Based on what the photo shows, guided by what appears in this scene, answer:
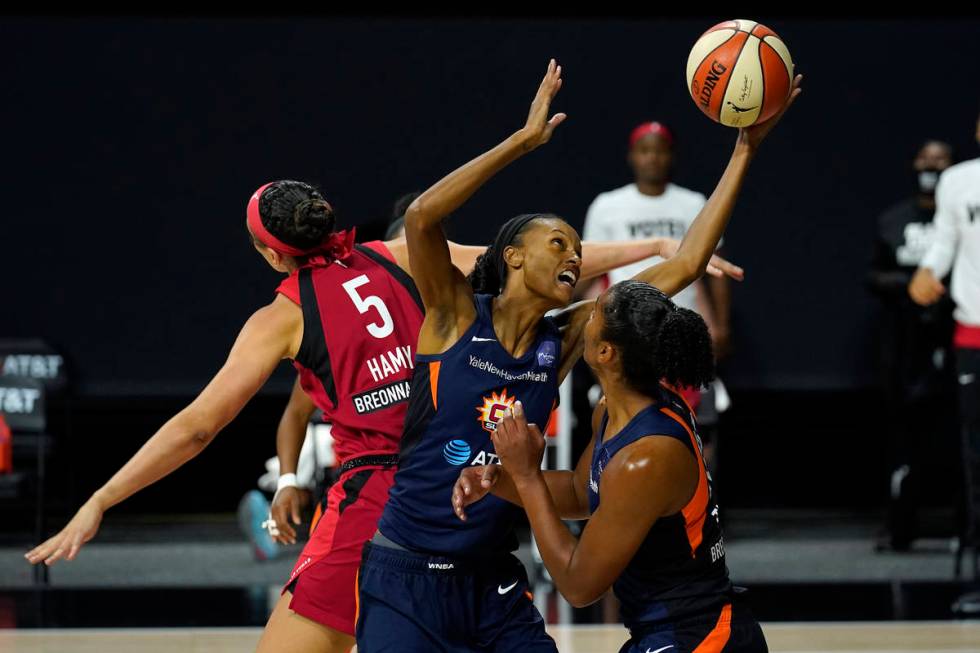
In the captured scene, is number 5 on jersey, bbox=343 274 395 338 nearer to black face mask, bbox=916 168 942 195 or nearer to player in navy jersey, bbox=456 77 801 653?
player in navy jersey, bbox=456 77 801 653

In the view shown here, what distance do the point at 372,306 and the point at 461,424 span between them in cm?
43

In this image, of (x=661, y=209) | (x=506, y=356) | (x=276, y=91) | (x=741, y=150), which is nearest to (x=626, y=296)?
(x=506, y=356)

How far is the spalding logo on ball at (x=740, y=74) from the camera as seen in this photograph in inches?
136

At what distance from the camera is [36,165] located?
317 inches

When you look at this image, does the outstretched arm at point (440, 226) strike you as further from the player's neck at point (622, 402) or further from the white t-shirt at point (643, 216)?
the white t-shirt at point (643, 216)

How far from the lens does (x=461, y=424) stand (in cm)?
312

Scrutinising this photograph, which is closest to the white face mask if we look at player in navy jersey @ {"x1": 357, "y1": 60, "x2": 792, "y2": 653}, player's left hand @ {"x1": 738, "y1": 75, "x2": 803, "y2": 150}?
player's left hand @ {"x1": 738, "y1": 75, "x2": 803, "y2": 150}

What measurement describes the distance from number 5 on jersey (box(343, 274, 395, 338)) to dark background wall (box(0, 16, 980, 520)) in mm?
4680

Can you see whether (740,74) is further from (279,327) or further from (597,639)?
(597,639)

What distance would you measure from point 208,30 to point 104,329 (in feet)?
5.54

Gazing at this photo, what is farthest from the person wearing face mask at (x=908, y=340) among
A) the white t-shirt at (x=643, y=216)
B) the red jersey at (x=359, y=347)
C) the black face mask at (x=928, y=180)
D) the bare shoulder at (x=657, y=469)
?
the bare shoulder at (x=657, y=469)

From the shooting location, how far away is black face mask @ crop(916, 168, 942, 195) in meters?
7.13

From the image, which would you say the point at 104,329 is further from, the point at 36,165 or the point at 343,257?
the point at 343,257

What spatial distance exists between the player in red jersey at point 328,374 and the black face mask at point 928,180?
14.1 ft
